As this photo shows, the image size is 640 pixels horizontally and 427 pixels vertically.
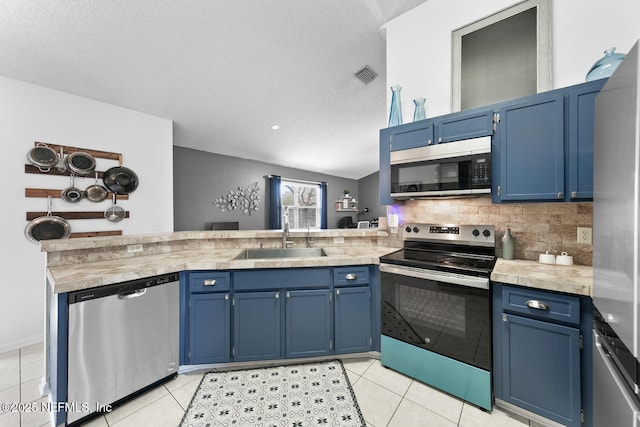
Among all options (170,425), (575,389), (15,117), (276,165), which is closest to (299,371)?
(170,425)

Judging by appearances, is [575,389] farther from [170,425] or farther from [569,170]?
[170,425]

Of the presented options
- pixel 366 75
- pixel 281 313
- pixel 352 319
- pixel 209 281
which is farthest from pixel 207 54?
pixel 352 319

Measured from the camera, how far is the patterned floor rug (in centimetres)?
144

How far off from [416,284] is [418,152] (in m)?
1.06

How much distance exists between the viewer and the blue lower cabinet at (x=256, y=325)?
1.88m

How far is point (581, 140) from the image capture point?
4.65ft

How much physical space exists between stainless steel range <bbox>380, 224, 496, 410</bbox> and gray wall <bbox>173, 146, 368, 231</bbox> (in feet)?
12.9

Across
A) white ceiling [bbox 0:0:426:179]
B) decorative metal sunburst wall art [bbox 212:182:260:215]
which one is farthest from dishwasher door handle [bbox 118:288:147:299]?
decorative metal sunburst wall art [bbox 212:182:260:215]

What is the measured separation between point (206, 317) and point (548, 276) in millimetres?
2274

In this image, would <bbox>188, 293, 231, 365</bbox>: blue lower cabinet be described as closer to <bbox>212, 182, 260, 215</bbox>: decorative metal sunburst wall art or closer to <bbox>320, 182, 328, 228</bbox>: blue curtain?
<bbox>212, 182, 260, 215</bbox>: decorative metal sunburst wall art

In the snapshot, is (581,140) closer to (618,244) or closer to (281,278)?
(618,244)

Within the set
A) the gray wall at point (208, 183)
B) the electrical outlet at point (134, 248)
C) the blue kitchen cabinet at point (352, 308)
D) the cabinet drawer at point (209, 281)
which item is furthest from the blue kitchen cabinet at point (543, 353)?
the gray wall at point (208, 183)

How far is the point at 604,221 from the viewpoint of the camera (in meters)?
0.87

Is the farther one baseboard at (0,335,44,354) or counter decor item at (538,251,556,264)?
baseboard at (0,335,44,354)
